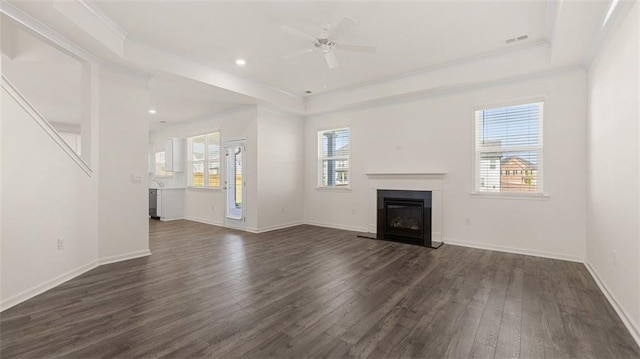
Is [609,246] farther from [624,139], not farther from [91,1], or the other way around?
[91,1]

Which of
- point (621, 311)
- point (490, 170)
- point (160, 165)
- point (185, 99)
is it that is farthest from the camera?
point (160, 165)

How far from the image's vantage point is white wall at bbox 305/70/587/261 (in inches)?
160

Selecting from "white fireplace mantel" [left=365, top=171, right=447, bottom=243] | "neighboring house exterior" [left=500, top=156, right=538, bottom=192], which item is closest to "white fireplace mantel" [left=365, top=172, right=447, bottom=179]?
"white fireplace mantel" [left=365, top=171, right=447, bottom=243]

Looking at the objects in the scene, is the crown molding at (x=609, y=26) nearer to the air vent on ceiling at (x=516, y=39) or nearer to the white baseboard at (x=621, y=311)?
the air vent on ceiling at (x=516, y=39)

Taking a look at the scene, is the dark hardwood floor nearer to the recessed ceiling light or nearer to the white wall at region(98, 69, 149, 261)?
the white wall at region(98, 69, 149, 261)

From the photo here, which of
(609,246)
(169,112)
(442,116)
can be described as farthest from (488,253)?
(169,112)

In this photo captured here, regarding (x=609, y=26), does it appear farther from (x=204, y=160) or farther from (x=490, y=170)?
(x=204, y=160)

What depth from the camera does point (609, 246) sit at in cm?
282

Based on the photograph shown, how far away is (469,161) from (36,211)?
5871 mm

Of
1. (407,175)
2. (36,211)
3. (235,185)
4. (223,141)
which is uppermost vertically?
(223,141)

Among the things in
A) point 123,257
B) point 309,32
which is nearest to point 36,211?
point 123,257

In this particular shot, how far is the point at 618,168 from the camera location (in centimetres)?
255

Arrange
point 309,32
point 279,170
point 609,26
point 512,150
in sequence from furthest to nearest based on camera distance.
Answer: point 279,170, point 512,150, point 309,32, point 609,26

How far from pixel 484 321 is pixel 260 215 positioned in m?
4.72
